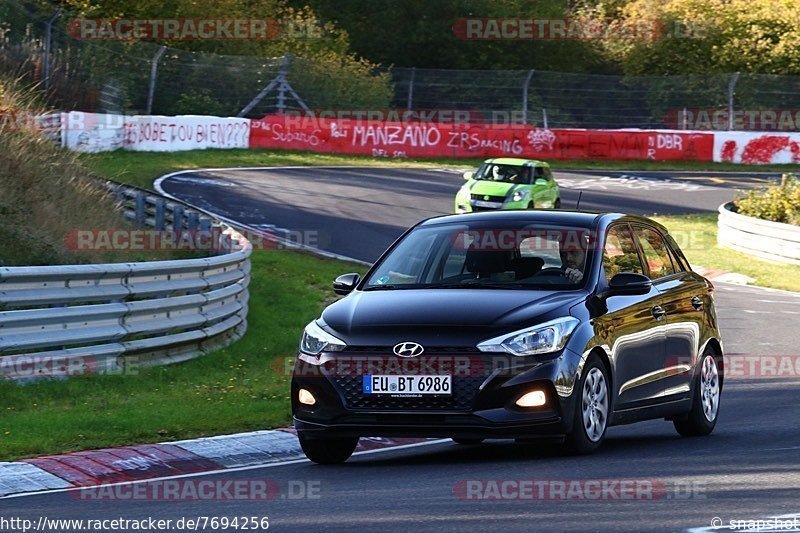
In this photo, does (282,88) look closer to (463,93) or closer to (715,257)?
(463,93)

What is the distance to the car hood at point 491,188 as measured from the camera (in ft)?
96.0

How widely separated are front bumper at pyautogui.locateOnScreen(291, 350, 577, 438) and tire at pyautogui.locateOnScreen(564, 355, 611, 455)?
107 millimetres

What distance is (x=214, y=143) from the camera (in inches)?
1652

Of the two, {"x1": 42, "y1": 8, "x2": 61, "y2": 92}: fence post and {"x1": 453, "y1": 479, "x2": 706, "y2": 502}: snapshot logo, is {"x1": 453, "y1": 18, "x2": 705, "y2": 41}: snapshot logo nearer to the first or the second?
{"x1": 42, "y1": 8, "x2": 61, "y2": 92}: fence post

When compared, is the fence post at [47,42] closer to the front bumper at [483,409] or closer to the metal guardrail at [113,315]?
the metal guardrail at [113,315]

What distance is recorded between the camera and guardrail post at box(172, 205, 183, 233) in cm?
2119

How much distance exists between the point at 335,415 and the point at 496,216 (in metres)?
2.07

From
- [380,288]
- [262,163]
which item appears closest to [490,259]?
[380,288]

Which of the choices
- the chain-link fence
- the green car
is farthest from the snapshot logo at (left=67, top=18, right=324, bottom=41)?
the green car

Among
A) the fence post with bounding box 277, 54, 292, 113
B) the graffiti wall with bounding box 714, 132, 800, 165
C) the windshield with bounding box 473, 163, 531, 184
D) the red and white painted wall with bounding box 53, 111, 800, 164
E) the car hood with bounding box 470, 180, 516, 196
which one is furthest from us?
the graffiti wall with bounding box 714, 132, 800, 165

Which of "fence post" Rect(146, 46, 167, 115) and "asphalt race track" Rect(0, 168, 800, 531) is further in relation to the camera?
"fence post" Rect(146, 46, 167, 115)

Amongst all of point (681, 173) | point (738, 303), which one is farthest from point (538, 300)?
point (681, 173)

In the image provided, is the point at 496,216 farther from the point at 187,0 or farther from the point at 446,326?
the point at 187,0

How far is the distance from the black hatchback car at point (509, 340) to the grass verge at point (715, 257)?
49.4 ft
